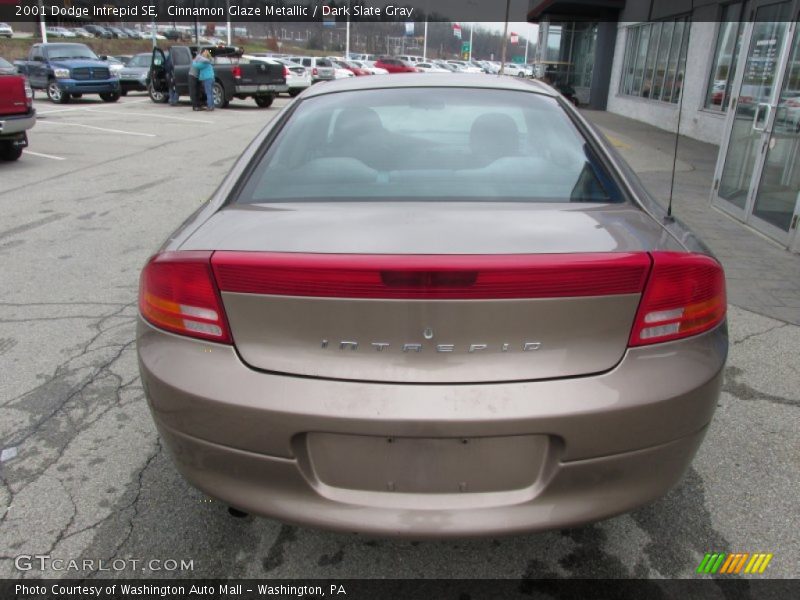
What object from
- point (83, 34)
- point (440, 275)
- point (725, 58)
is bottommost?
point (440, 275)

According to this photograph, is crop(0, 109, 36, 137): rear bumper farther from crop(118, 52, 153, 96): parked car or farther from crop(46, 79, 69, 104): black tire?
crop(118, 52, 153, 96): parked car

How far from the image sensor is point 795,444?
9.43ft

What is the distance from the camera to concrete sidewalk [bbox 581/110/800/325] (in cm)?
471

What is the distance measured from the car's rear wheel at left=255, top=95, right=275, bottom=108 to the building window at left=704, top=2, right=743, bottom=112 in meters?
13.9

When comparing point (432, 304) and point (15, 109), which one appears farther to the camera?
point (15, 109)

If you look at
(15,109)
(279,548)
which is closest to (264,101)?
(15,109)

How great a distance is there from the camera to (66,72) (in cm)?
2048

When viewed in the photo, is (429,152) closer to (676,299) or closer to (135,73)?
(676,299)

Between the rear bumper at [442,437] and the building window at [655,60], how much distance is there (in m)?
15.9

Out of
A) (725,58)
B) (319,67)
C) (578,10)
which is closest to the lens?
(725,58)

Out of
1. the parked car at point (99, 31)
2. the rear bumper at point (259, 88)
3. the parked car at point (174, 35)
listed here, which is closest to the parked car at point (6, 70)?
the rear bumper at point (259, 88)

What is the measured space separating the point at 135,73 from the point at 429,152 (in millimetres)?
26096

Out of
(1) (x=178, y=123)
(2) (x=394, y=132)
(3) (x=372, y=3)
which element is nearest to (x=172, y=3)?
(3) (x=372, y=3)

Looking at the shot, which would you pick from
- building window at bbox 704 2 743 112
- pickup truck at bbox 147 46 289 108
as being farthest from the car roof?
pickup truck at bbox 147 46 289 108
